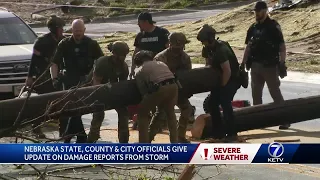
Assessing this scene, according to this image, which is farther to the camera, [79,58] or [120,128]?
[79,58]

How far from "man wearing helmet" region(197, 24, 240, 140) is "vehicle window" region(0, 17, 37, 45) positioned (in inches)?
200

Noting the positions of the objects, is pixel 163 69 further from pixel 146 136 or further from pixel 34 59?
pixel 34 59

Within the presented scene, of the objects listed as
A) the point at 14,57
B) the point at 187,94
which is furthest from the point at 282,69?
the point at 14,57

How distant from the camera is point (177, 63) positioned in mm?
11523

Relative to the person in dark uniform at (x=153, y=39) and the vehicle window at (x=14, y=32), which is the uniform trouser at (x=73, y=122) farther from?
the vehicle window at (x=14, y=32)

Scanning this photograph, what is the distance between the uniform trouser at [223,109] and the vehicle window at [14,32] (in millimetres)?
5047

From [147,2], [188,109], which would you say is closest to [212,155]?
[188,109]

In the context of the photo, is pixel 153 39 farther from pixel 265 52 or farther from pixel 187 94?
pixel 265 52

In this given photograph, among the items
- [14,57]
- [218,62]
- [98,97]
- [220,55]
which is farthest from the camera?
[14,57]

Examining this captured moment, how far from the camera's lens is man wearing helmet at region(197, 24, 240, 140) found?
446 inches

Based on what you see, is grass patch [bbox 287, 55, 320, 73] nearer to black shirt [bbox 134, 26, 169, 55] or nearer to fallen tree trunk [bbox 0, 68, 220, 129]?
black shirt [bbox 134, 26, 169, 55]

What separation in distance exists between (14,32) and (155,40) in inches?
170

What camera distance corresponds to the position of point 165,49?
1205 cm

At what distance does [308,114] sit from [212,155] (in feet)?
15.2
